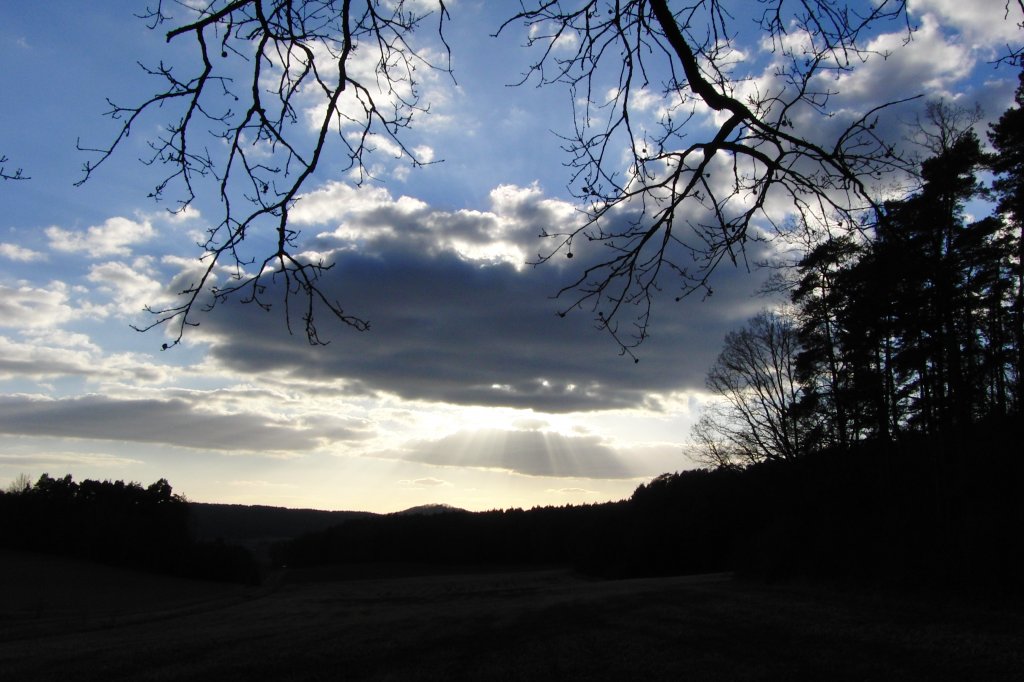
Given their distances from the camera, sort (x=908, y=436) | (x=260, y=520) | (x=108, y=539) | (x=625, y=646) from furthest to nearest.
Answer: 1. (x=260, y=520)
2. (x=108, y=539)
3. (x=908, y=436)
4. (x=625, y=646)

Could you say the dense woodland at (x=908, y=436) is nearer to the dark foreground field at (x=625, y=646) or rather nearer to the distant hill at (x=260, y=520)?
the dark foreground field at (x=625, y=646)

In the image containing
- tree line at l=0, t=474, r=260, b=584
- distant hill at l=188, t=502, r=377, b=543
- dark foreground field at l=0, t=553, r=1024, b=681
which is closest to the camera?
dark foreground field at l=0, t=553, r=1024, b=681

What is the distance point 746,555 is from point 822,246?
26.9 meters

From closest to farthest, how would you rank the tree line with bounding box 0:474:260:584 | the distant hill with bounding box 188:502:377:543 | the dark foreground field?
1. the dark foreground field
2. the tree line with bounding box 0:474:260:584
3. the distant hill with bounding box 188:502:377:543

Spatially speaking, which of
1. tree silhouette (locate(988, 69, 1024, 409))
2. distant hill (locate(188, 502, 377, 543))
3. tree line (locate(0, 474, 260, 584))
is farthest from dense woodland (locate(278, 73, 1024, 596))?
distant hill (locate(188, 502, 377, 543))

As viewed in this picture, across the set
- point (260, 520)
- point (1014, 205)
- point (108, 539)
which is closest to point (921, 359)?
point (1014, 205)

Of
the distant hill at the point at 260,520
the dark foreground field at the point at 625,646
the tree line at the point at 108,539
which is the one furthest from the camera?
the distant hill at the point at 260,520

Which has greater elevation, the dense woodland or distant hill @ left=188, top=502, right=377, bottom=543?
the dense woodland

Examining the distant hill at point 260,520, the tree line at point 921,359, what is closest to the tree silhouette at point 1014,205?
the tree line at point 921,359

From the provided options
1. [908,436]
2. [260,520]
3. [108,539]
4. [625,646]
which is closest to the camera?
[625,646]

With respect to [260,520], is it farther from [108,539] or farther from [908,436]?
[908,436]

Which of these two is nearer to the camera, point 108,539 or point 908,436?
point 908,436

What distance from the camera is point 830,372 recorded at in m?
27.0

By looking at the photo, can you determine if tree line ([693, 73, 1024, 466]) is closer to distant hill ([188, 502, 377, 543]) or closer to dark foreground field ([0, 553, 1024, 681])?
dark foreground field ([0, 553, 1024, 681])
